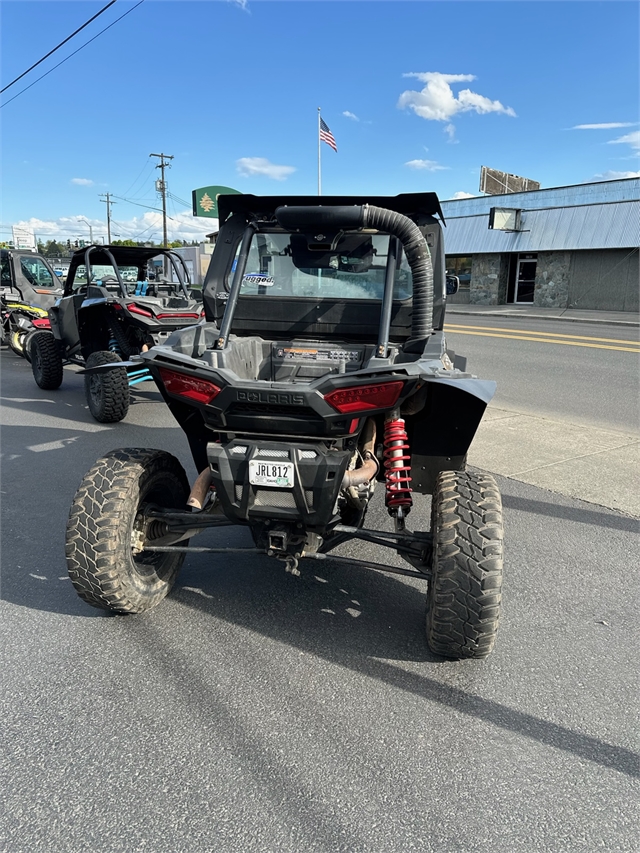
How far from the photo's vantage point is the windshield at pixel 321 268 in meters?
4.04

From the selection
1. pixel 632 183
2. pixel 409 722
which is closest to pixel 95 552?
pixel 409 722

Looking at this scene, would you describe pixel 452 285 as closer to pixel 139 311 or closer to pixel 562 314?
pixel 139 311

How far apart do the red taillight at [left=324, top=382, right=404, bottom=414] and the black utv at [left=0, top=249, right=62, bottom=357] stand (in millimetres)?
11929

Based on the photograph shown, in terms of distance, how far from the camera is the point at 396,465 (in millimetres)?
3125

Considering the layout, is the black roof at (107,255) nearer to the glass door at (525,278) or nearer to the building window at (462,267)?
the glass door at (525,278)

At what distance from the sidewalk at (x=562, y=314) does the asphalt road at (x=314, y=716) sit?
21.3 m

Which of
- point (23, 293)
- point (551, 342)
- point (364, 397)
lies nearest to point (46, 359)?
point (23, 293)

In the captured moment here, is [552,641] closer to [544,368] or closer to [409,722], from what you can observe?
[409,722]

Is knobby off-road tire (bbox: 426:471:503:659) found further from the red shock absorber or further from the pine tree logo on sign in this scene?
the pine tree logo on sign

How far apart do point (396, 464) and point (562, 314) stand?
1010 inches

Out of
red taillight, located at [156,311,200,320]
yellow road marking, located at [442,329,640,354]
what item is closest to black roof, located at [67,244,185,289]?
red taillight, located at [156,311,200,320]

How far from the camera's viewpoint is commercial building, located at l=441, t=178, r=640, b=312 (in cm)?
2700

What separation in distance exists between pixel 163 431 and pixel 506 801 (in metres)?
5.92

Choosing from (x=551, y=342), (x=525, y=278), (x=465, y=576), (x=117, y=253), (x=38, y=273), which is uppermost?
(x=525, y=278)
